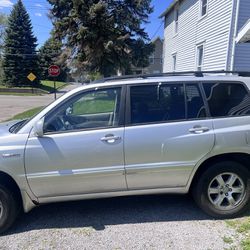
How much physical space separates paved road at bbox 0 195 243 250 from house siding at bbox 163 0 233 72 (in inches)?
339

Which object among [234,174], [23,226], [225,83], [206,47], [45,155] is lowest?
[23,226]

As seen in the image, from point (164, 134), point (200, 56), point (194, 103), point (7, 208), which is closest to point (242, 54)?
point (200, 56)

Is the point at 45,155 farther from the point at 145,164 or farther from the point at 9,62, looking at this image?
the point at 9,62

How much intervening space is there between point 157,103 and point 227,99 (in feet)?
3.01

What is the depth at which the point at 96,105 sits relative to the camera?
155 inches

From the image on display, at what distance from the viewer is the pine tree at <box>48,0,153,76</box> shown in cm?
2616

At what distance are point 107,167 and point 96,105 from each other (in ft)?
2.78

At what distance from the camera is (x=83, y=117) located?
13.2ft

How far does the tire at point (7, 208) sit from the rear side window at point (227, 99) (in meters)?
2.68

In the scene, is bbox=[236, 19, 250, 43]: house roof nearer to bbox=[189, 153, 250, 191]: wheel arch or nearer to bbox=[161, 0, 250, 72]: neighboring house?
bbox=[161, 0, 250, 72]: neighboring house

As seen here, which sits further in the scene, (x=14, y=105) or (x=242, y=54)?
(x=14, y=105)

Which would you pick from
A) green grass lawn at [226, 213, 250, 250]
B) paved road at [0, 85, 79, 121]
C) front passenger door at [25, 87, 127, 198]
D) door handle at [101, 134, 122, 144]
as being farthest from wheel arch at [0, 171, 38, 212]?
paved road at [0, 85, 79, 121]

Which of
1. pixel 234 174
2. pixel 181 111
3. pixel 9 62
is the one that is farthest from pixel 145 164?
pixel 9 62

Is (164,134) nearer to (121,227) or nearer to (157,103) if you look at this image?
→ (157,103)
